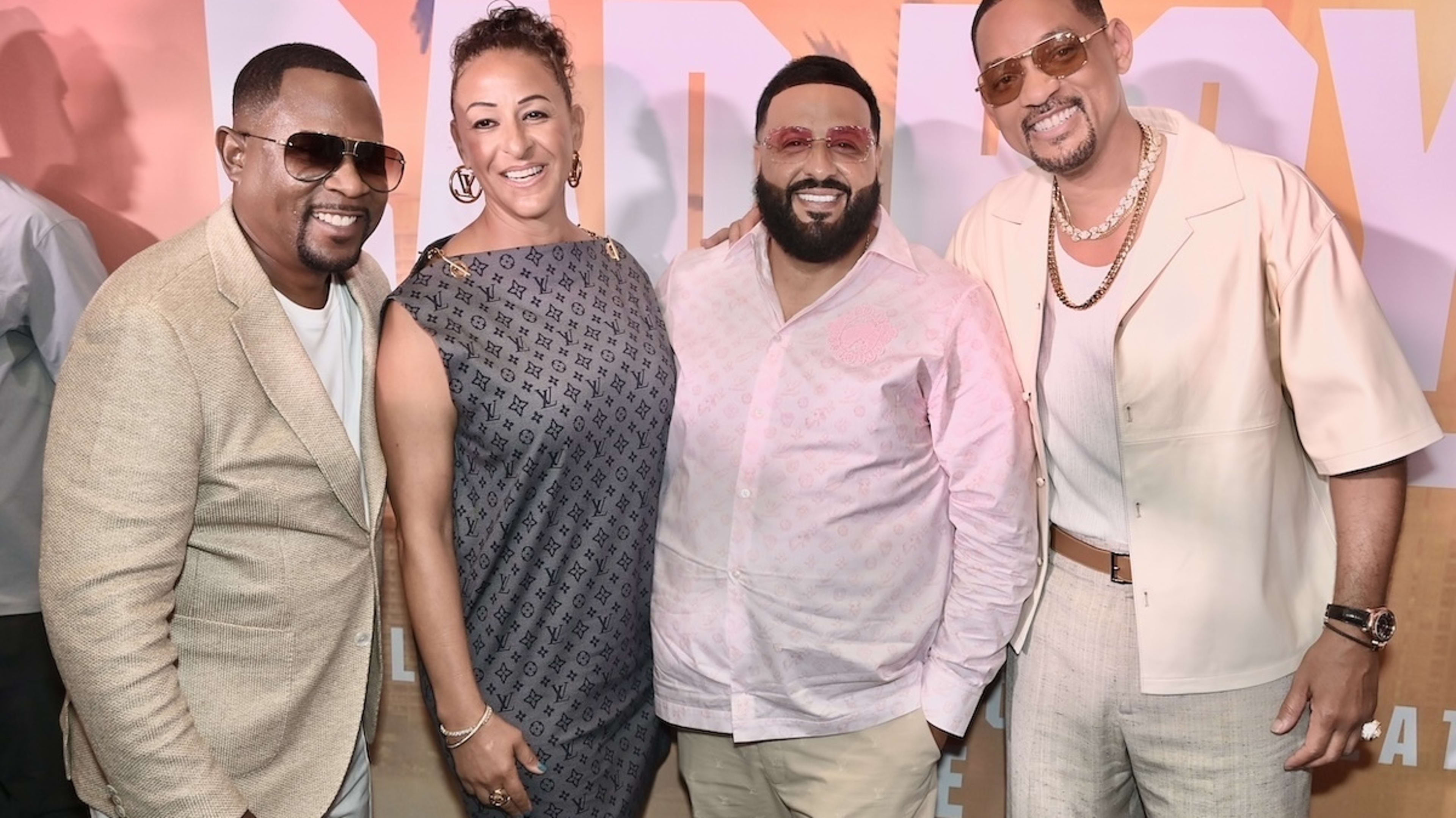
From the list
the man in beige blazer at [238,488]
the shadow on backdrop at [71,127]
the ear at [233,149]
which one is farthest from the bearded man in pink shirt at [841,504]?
the shadow on backdrop at [71,127]

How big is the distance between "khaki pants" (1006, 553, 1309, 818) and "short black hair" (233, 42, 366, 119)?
1814 mm

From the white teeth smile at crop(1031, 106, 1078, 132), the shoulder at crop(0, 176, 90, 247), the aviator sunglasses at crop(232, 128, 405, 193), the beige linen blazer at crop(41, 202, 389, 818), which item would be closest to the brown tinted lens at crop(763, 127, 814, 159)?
the white teeth smile at crop(1031, 106, 1078, 132)

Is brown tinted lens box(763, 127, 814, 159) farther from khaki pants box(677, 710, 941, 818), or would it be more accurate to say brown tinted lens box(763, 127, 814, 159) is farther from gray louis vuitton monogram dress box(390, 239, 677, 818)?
khaki pants box(677, 710, 941, 818)

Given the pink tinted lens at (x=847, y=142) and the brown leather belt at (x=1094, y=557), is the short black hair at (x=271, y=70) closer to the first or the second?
the pink tinted lens at (x=847, y=142)

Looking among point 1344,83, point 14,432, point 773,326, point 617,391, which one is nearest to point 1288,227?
point 1344,83

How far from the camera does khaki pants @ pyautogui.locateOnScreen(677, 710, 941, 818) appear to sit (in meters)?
2.40

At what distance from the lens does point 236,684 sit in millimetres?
2018

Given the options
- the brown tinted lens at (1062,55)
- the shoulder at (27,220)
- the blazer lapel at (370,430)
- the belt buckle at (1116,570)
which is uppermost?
the brown tinted lens at (1062,55)

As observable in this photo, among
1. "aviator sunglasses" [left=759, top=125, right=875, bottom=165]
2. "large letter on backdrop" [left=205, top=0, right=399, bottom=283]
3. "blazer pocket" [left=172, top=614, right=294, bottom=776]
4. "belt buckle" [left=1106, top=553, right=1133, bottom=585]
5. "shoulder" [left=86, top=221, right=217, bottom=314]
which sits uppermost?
"large letter on backdrop" [left=205, top=0, right=399, bottom=283]

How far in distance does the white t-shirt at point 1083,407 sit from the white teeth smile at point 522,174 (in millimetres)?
1103

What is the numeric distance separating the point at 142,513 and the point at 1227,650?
2.03 m

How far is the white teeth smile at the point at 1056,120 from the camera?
233 cm

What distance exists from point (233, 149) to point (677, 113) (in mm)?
1307

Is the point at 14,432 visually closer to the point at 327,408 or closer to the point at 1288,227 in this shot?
the point at 327,408
